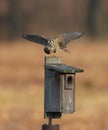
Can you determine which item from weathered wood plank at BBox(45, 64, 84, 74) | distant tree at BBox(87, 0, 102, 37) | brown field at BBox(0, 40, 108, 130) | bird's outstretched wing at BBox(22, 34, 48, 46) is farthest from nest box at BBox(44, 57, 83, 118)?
distant tree at BBox(87, 0, 102, 37)

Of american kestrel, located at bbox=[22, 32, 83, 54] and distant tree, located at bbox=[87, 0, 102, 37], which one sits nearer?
american kestrel, located at bbox=[22, 32, 83, 54]

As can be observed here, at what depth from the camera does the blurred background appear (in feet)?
41.0

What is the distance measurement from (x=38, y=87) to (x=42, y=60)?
16.1 ft

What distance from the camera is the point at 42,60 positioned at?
22.0m

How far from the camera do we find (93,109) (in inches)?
544

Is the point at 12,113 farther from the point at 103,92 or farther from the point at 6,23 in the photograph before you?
the point at 6,23

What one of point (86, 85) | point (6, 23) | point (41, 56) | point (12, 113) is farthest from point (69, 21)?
point (12, 113)

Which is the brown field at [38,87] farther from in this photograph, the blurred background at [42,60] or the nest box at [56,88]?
the nest box at [56,88]

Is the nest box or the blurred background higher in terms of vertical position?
the blurred background

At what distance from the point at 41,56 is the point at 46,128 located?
13.3m

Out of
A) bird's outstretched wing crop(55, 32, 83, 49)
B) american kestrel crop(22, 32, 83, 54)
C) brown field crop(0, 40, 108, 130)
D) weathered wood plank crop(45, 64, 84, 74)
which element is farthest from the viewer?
brown field crop(0, 40, 108, 130)

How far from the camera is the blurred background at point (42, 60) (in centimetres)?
Result: 1249

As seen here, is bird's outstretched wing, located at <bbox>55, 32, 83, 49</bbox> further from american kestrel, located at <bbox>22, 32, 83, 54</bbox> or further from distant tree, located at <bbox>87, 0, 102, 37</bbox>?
distant tree, located at <bbox>87, 0, 102, 37</bbox>

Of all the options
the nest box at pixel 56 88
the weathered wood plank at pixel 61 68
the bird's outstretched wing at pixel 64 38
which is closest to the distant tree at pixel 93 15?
the bird's outstretched wing at pixel 64 38
